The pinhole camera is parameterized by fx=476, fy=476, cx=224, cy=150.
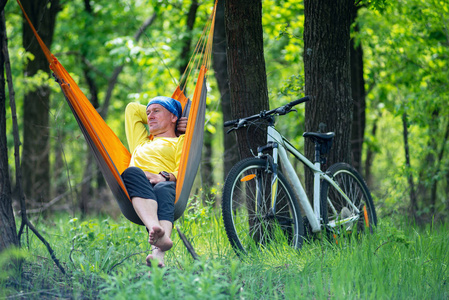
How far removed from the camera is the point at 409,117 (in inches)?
222

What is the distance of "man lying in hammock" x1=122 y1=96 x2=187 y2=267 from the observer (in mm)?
2604

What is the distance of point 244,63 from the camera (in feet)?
11.1

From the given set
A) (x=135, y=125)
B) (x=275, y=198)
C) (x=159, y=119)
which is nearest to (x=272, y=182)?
(x=275, y=198)

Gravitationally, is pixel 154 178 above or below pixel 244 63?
below

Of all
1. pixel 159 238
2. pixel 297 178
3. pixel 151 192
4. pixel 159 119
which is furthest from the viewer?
pixel 159 119

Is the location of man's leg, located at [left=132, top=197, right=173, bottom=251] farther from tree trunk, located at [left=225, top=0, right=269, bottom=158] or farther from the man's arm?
tree trunk, located at [left=225, top=0, right=269, bottom=158]

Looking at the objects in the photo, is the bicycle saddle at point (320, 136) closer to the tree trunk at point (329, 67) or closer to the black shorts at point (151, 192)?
the tree trunk at point (329, 67)

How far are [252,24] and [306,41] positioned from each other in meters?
0.49

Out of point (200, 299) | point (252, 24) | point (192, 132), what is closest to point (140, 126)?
point (192, 132)

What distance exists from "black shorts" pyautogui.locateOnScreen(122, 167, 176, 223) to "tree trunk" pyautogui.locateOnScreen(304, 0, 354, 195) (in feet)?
4.63

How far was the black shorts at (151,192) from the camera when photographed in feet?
8.79

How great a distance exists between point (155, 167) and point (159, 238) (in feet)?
2.23

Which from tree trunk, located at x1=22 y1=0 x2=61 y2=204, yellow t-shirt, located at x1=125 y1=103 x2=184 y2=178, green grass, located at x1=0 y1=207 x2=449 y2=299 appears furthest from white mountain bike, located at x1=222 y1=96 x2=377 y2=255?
tree trunk, located at x1=22 y1=0 x2=61 y2=204

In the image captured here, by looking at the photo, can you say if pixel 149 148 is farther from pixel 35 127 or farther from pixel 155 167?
pixel 35 127
